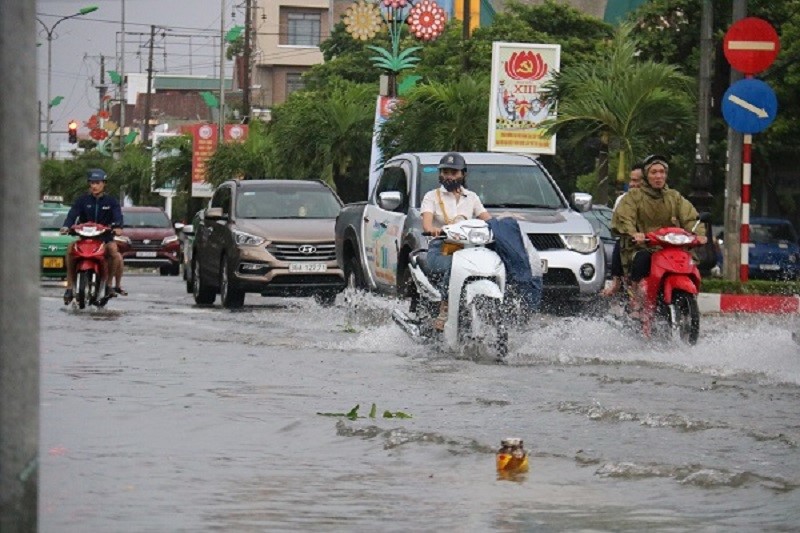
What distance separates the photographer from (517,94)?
115ft

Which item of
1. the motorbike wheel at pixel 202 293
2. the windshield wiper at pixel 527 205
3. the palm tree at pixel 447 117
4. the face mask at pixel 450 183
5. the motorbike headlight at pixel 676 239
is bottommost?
the motorbike wheel at pixel 202 293

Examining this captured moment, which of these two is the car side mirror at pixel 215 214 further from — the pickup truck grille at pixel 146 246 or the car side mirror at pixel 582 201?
the pickup truck grille at pixel 146 246

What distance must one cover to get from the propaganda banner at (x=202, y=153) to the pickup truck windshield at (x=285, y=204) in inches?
1554

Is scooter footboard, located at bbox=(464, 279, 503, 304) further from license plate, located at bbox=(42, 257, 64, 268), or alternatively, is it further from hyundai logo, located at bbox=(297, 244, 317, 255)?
license plate, located at bbox=(42, 257, 64, 268)

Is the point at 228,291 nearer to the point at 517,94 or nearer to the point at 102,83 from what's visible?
the point at 517,94

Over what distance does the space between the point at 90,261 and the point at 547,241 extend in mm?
6886

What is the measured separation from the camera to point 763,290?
25844mm

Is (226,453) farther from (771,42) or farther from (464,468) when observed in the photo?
(771,42)

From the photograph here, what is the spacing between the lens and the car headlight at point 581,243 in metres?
18.3

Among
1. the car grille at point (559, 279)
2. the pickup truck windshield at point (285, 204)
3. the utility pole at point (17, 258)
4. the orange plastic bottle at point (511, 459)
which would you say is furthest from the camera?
the pickup truck windshield at point (285, 204)

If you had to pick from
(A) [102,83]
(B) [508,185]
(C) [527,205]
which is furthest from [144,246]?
(A) [102,83]

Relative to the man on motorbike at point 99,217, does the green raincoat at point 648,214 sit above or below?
above

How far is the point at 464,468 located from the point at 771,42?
680 inches

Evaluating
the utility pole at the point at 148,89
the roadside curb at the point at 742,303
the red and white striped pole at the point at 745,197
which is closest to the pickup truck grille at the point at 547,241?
the roadside curb at the point at 742,303
